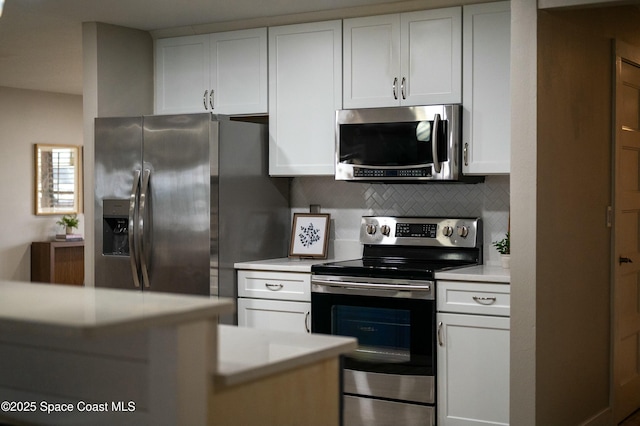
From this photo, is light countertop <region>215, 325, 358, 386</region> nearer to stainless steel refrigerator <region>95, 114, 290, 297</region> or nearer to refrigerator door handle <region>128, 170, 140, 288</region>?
stainless steel refrigerator <region>95, 114, 290, 297</region>

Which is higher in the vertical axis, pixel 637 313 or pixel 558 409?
pixel 637 313

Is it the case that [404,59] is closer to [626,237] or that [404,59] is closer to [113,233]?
[626,237]

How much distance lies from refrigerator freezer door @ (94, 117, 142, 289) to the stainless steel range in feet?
3.86

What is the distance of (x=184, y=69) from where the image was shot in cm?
532

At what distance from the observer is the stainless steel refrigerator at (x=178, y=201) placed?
4.67 meters

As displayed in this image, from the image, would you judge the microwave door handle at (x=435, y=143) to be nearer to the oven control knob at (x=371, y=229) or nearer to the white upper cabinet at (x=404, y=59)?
the white upper cabinet at (x=404, y=59)

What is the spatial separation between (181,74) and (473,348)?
8.21 ft

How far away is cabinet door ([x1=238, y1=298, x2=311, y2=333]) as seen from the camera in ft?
15.2

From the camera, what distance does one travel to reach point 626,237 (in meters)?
4.78

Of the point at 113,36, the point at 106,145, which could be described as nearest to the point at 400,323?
the point at 106,145

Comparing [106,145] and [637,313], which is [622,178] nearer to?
[637,313]

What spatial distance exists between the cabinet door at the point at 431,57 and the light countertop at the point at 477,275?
0.89m

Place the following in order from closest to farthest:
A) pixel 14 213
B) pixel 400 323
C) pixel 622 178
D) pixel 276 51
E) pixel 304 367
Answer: pixel 304 367
pixel 400 323
pixel 622 178
pixel 276 51
pixel 14 213

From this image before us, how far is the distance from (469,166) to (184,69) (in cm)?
195
